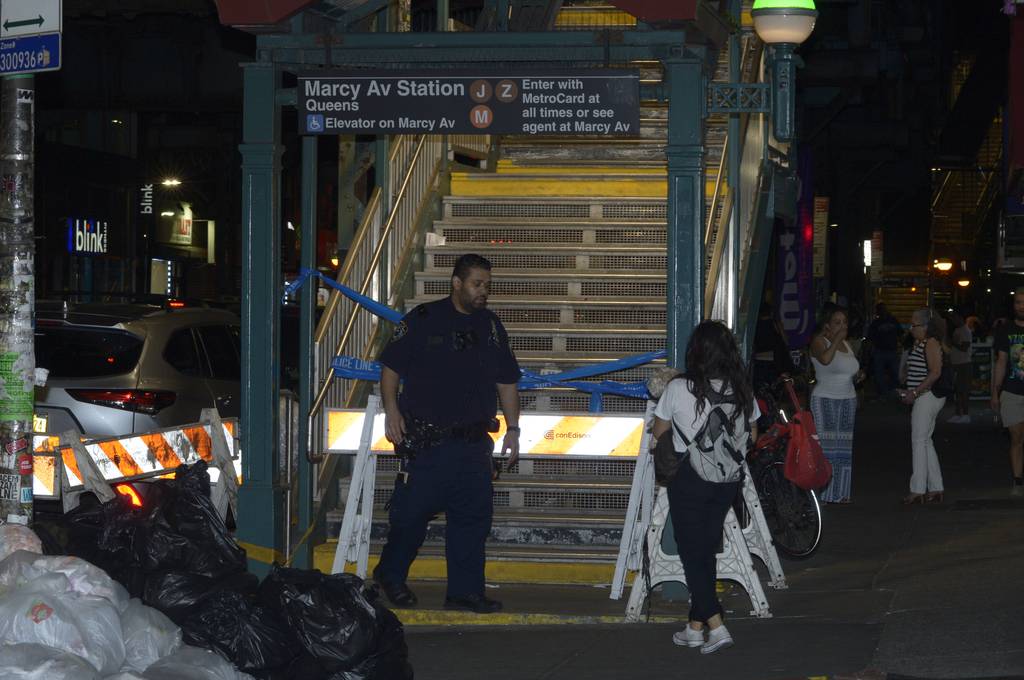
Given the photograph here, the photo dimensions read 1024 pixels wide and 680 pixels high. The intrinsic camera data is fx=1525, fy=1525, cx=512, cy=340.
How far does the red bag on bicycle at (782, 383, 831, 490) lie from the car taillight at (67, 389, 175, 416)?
4.47 metres

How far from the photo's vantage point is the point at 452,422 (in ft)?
27.5

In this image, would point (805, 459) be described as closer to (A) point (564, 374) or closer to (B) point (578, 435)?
(A) point (564, 374)

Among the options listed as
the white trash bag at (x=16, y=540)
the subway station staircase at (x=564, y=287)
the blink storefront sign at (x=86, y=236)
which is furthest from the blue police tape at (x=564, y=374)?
the blink storefront sign at (x=86, y=236)

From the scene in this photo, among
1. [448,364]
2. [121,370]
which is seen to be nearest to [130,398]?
[121,370]

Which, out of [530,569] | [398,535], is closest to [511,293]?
[530,569]

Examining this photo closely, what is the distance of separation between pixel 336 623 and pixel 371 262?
189 inches

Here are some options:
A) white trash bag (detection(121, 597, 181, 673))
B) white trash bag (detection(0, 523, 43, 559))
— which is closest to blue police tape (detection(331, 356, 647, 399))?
white trash bag (detection(0, 523, 43, 559))

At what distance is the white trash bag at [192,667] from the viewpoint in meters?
6.06

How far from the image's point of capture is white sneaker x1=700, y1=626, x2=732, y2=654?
7.50 m

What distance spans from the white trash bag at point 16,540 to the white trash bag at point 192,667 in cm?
83

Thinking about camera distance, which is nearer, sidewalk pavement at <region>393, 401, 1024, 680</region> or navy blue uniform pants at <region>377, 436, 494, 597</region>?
sidewalk pavement at <region>393, 401, 1024, 680</region>

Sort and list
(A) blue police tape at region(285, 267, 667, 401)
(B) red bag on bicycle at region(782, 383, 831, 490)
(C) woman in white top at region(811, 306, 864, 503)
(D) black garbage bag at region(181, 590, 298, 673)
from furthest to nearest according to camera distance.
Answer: (C) woman in white top at region(811, 306, 864, 503)
(B) red bag on bicycle at region(782, 383, 831, 490)
(A) blue police tape at region(285, 267, 667, 401)
(D) black garbage bag at region(181, 590, 298, 673)

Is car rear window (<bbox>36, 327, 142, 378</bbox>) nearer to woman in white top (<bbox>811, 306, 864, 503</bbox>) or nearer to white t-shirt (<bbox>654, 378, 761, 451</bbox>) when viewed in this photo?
white t-shirt (<bbox>654, 378, 761, 451</bbox>)

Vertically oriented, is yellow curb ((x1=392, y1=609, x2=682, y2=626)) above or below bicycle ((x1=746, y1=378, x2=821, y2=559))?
below
